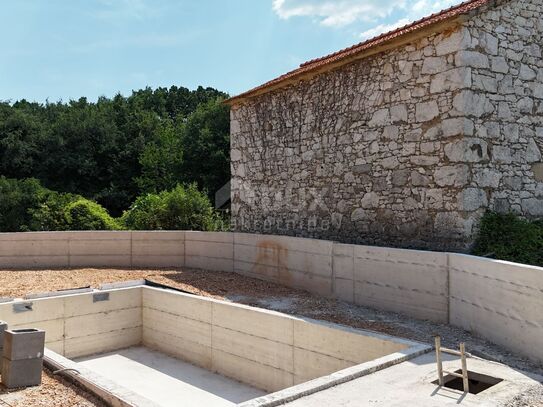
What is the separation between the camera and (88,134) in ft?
104

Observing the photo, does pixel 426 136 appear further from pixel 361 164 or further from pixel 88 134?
pixel 88 134

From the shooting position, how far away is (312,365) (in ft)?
24.8

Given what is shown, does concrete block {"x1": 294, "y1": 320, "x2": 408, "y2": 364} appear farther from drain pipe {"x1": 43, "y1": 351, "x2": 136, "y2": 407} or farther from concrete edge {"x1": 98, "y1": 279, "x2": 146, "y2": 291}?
concrete edge {"x1": 98, "y1": 279, "x2": 146, "y2": 291}

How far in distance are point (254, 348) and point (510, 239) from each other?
4597mm

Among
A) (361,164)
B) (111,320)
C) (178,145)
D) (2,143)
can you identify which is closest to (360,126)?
(361,164)

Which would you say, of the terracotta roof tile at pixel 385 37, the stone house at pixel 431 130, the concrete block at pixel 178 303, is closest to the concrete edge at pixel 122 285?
the concrete block at pixel 178 303

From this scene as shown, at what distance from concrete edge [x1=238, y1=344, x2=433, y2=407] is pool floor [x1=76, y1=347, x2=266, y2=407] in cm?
327

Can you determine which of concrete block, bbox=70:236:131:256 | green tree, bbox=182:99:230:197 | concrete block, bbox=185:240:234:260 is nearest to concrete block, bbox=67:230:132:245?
concrete block, bbox=70:236:131:256

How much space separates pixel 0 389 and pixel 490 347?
18.8ft

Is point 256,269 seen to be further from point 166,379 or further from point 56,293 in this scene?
point 56,293

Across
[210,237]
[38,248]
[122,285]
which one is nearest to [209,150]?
[38,248]

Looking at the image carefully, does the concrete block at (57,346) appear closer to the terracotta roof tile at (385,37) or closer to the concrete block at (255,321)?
the concrete block at (255,321)

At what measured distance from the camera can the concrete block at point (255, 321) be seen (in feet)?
25.9

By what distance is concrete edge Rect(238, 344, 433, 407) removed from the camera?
443cm
